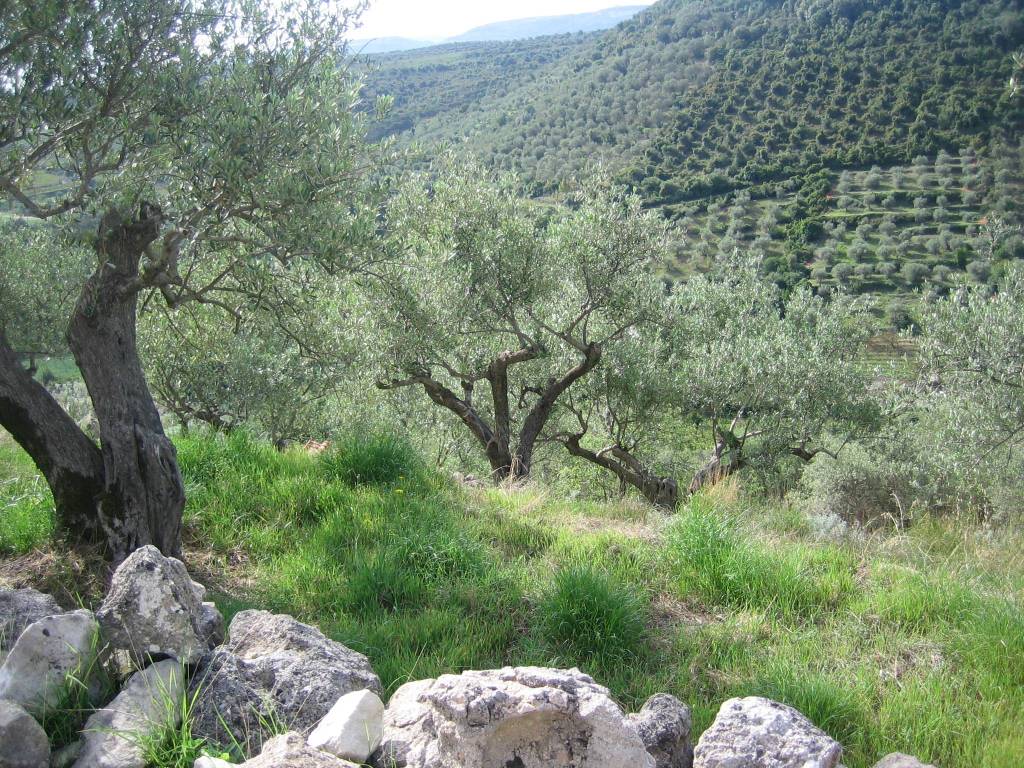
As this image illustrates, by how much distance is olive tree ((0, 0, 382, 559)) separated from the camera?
5.41 m

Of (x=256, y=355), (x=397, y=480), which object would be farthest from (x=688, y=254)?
(x=397, y=480)

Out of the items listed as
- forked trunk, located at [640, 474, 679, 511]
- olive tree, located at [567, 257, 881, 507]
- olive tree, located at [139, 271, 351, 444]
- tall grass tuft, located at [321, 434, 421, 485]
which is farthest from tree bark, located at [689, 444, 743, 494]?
tall grass tuft, located at [321, 434, 421, 485]

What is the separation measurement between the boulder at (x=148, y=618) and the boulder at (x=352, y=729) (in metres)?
0.86

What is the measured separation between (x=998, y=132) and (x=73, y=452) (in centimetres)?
10249

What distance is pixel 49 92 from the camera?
5.37 m

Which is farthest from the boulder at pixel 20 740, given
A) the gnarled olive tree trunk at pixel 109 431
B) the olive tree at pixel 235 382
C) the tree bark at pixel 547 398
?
the tree bark at pixel 547 398

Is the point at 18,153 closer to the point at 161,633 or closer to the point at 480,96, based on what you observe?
the point at 161,633

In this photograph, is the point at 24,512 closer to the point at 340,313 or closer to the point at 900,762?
the point at 900,762

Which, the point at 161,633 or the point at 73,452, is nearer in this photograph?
the point at 161,633

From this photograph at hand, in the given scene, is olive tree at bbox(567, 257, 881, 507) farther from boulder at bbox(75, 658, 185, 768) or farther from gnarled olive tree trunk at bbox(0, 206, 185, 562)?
boulder at bbox(75, 658, 185, 768)

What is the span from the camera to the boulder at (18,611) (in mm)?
3557

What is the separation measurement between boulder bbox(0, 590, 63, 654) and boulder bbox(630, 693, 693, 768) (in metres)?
2.97

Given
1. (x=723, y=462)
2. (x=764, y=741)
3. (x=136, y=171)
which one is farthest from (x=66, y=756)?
(x=723, y=462)

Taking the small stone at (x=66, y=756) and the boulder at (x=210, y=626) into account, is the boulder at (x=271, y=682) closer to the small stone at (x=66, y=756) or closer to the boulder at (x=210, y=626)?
the boulder at (x=210, y=626)
